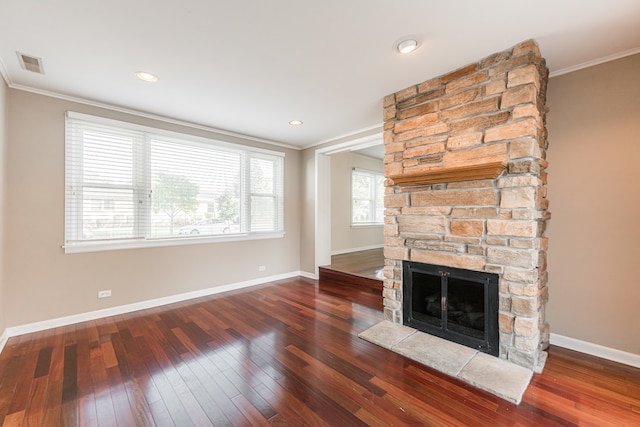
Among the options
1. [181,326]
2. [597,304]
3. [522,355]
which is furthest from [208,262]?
[597,304]

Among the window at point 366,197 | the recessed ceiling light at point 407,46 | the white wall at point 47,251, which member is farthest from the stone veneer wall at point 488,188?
the window at point 366,197

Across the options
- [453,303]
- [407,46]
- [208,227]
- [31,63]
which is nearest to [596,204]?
[453,303]

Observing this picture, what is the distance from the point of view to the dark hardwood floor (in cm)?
169

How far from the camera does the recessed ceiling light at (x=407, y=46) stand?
2.13 metres

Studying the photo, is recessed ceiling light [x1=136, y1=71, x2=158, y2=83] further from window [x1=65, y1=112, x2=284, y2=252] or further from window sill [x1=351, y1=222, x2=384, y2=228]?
window sill [x1=351, y1=222, x2=384, y2=228]

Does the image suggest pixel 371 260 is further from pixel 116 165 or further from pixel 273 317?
pixel 116 165

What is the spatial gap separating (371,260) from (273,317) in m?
2.94

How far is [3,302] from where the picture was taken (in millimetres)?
2717

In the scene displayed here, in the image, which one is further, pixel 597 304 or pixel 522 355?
pixel 597 304

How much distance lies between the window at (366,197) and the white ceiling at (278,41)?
3.88 m

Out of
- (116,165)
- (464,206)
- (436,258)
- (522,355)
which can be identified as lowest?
(522,355)

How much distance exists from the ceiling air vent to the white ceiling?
0.05m

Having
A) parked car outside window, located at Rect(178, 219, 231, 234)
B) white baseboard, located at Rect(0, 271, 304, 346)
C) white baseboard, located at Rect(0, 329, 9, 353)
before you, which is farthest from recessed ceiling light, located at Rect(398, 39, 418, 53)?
white baseboard, located at Rect(0, 329, 9, 353)

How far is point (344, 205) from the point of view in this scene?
6.65 metres
